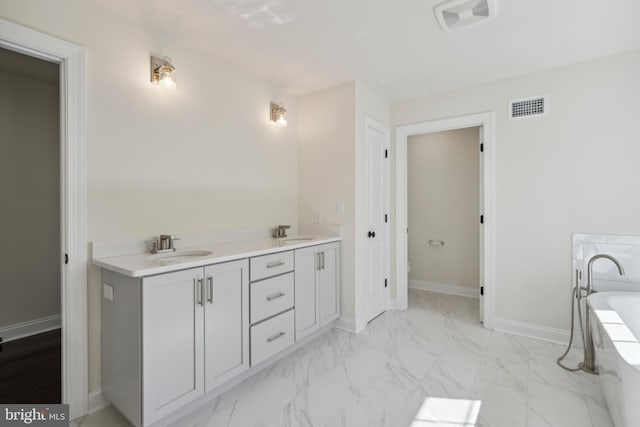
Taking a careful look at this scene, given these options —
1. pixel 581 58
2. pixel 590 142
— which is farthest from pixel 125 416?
pixel 581 58

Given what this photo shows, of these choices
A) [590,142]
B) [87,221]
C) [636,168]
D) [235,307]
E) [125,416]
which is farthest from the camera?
[590,142]

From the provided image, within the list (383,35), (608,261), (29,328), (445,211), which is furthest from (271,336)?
(445,211)

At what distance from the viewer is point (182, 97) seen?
2.36 metres

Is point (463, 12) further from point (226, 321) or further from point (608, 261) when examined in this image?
point (226, 321)

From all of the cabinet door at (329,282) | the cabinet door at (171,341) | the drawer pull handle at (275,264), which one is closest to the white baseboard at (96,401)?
the cabinet door at (171,341)

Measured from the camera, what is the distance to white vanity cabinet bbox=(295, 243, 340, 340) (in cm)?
258

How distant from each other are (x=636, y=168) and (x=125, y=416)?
394cm

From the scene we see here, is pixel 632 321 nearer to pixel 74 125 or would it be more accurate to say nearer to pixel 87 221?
pixel 87 221

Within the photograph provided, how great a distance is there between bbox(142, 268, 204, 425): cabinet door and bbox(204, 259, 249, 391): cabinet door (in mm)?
60

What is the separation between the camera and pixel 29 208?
2953 millimetres

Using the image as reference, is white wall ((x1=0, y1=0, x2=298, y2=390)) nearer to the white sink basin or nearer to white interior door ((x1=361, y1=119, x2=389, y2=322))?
the white sink basin

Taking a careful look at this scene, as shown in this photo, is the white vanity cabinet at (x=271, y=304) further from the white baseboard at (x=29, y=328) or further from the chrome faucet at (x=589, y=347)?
the white baseboard at (x=29, y=328)

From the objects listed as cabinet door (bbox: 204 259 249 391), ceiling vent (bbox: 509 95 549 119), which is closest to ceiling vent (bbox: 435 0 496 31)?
ceiling vent (bbox: 509 95 549 119)

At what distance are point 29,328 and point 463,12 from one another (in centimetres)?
445
